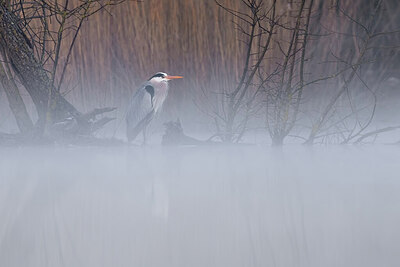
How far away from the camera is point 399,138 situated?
9.75ft

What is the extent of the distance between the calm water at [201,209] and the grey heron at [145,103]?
0.40 metres

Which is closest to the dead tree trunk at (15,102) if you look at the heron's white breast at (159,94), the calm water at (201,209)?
the calm water at (201,209)

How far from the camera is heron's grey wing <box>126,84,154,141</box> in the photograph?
9.82 feet

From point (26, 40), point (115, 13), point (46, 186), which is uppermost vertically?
point (115, 13)

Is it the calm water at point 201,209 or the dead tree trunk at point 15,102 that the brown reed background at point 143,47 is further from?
the calm water at point 201,209

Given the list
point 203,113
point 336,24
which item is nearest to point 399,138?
point 336,24

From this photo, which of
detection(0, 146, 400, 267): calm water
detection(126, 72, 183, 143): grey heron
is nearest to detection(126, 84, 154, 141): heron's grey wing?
detection(126, 72, 183, 143): grey heron

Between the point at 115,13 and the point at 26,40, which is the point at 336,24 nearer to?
the point at 115,13

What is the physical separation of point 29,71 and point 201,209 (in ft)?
4.90

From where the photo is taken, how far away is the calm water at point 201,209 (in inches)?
42.1

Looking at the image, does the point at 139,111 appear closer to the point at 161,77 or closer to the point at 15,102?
the point at 161,77

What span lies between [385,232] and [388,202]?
0.36 metres

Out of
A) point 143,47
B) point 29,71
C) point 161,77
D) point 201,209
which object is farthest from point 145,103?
point 201,209

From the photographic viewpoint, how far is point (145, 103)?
3043mm
